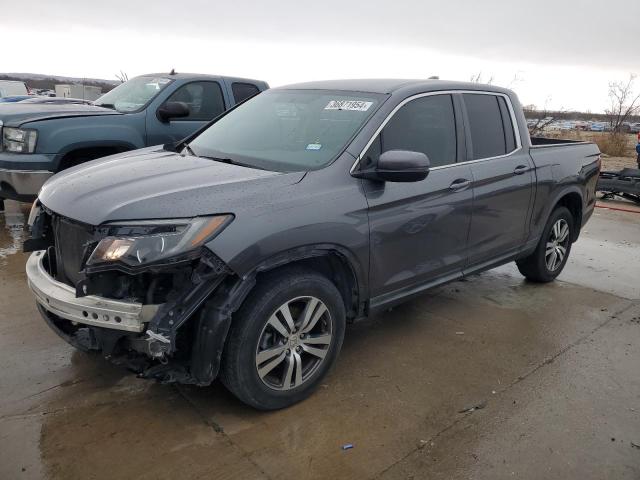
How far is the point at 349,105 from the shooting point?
11.9 ft

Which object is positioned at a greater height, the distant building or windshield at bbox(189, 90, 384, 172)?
windshield at bbox(189, 90, 384, 172)

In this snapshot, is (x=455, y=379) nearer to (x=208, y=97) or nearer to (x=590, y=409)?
(x=590, y=409)

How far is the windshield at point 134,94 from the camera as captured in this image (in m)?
6.68

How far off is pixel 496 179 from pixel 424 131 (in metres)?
0.81

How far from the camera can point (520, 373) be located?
3.62m

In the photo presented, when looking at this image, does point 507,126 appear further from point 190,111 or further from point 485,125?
point 190,111

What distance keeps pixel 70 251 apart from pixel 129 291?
0.55 meters

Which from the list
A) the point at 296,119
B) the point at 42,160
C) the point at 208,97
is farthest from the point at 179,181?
the point at 208,97

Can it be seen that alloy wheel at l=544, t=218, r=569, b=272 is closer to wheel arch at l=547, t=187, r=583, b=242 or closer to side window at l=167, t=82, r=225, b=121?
wheel arch at l=547, t=187, r=583, b=242

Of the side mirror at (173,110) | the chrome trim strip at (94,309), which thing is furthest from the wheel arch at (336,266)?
the side mirror at (173,110)

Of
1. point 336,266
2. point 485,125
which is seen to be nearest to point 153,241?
point 336,266

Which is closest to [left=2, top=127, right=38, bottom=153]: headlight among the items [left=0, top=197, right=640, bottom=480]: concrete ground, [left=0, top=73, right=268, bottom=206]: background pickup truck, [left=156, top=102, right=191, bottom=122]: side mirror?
[left=0, top=73, right=268, bottom=206]: background pickup truck

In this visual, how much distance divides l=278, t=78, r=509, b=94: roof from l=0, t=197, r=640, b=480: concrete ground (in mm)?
1774

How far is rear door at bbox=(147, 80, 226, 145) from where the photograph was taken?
6463 mm
